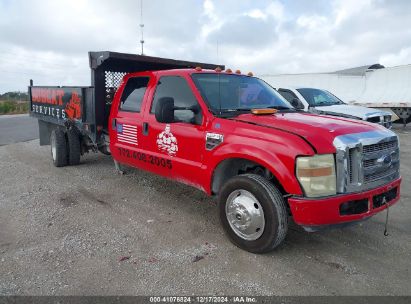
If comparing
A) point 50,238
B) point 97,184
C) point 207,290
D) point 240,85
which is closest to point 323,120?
point 240,85

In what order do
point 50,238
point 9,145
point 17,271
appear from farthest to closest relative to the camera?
point 9,145, point 50,238, point 17,271

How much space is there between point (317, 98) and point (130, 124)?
633 centimetres

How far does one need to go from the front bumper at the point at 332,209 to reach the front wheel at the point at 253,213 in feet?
→ 0.52

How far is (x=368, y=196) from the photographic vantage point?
11.2 feet

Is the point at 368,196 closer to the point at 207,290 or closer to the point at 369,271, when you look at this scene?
the point at 369,271

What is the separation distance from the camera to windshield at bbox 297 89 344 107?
9.79 meters

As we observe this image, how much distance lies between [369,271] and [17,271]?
3.17 metres

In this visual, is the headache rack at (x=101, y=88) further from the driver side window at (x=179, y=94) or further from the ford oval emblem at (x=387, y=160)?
the ford oval emblem at (x=387, y=160)

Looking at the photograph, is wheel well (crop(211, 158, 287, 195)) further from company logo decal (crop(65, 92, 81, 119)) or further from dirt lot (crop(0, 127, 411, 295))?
company logo decal (crop(65, 92, 81, 119))

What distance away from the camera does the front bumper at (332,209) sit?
3.22 meters

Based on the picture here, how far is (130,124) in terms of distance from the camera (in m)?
5.26

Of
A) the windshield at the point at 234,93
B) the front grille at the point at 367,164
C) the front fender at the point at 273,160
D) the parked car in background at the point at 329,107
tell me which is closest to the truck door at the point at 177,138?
the windshield at the point at 234,93

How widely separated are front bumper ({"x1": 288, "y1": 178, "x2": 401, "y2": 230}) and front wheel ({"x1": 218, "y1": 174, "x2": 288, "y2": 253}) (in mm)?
160

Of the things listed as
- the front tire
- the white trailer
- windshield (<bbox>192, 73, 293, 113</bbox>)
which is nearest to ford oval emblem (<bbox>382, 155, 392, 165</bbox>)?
windshield (<bbox>192, 73, 293, 113</bbox>)
